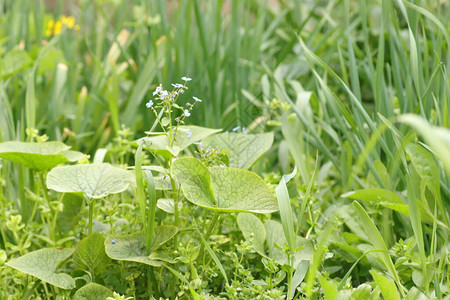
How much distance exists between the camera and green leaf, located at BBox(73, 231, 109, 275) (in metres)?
1.10

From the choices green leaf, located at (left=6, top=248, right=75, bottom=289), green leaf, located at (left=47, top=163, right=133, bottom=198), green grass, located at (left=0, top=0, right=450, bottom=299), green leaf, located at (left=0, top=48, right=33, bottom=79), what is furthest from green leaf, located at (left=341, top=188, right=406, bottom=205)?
green leaf, located at (left=0, top=48, right=33, bottom=79)

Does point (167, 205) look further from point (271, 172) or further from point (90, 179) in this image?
point (271, 172)

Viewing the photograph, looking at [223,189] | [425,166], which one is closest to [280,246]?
[223,189]

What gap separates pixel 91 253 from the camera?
112cm

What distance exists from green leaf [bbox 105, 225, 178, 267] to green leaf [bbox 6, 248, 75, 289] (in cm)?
11

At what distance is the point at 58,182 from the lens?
1.09m

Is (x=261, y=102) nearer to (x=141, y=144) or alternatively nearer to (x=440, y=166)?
(x=440, y=166)

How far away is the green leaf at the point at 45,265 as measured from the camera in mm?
1019

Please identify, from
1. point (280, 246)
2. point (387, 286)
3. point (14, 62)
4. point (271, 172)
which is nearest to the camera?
point (387, 286)

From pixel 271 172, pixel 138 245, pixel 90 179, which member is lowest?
pixel 271 172

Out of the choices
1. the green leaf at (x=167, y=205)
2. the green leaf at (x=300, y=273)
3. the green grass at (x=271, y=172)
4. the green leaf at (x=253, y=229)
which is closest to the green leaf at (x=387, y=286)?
the green grass at (x=271, y=172)

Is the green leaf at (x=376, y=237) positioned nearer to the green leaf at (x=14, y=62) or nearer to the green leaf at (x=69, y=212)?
the green leaf at (x=69, y=212)

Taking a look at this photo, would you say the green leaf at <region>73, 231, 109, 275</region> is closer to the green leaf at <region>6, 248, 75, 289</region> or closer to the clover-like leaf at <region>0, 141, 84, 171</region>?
the green leaf at <region>6, 248, 75, 289</region>

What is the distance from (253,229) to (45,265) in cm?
42
